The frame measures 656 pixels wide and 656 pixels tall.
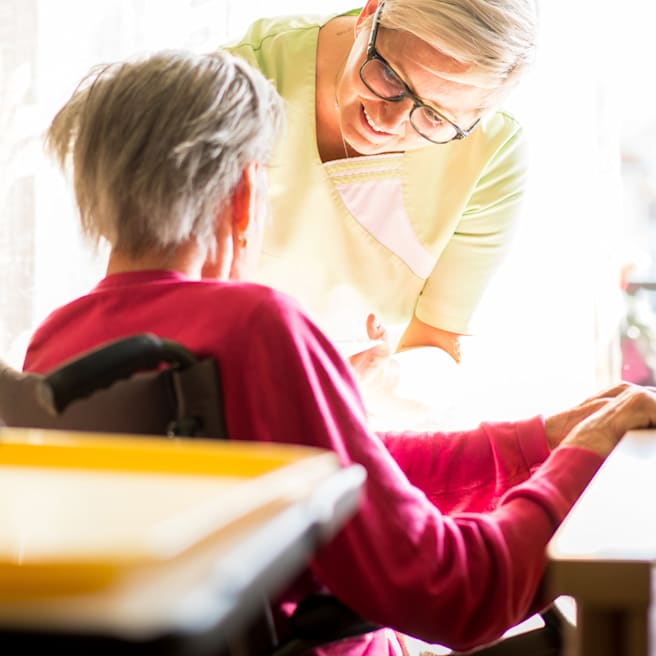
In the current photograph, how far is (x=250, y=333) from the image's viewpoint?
85cm

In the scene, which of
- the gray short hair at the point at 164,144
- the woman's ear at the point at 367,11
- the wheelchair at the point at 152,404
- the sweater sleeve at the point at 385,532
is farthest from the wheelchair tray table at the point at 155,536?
the woman's ear at the point at 367,11

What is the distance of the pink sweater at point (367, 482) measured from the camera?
2.76 feet

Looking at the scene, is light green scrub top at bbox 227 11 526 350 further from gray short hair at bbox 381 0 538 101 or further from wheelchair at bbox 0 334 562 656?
wheelchair at bbox 0 334 562 656

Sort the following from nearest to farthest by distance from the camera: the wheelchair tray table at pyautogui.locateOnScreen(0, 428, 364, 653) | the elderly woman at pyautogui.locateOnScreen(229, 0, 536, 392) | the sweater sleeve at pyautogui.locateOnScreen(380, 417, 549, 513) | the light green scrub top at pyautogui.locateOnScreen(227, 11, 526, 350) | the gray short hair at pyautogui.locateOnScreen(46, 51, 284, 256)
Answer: the wheelchair tray table at pyautogui.locateOnScreen(0, 428, 364, 653)
the gray short hair at pyautogui.locateOnScreen(46, 51, 284, 256)
the sweater sleeve at pyautogui.locateOnScreen(380, 417, 549, 513)
the elderly woman at pyautogui.locateOnScreen(229, 0, 536, 392)
the light green scrub top at pyautogui.locateOnScreen(227, 11, 526, 350)

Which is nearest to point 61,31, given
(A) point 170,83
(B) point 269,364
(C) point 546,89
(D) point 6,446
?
(C) point 546,89

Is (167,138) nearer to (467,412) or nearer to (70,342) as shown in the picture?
(70,342)

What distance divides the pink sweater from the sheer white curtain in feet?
2.66

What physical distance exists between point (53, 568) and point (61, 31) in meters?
1.72

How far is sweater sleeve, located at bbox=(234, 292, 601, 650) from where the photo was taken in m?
0.84

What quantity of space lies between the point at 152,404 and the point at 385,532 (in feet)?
0.74

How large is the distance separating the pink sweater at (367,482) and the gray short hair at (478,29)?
60 centimetres

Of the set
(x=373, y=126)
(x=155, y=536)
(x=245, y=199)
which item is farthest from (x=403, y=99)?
(x=155, y=536)

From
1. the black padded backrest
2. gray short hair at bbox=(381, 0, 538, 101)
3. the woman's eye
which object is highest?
gray short hair at bbox=(381, 0, 538, 101)

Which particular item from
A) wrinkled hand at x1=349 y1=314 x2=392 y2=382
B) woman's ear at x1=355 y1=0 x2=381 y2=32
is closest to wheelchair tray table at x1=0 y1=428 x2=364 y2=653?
woman's ear at x1=355 y1=0 x2=381 y2=32
